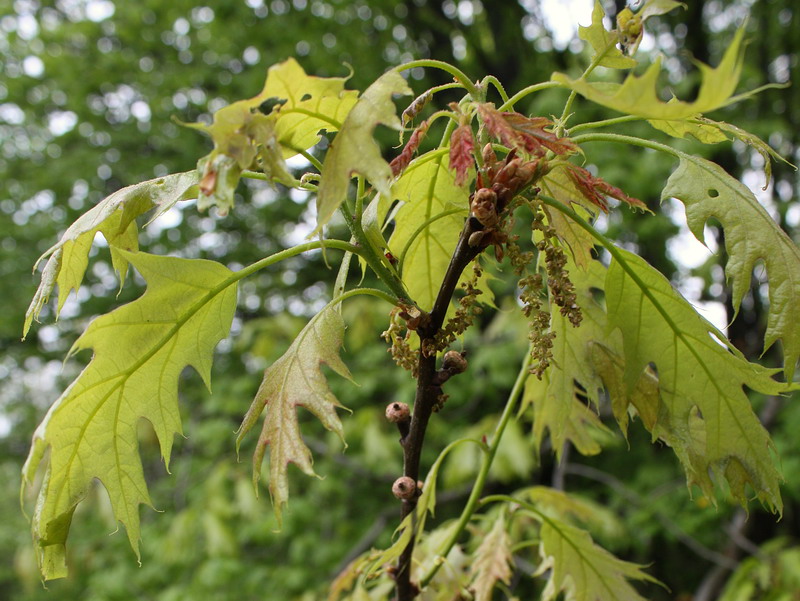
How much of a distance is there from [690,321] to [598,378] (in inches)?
6.2

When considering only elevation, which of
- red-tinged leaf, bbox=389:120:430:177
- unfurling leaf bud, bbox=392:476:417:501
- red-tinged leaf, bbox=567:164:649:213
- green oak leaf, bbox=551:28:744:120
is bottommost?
unfurling leaf bud, bbox=392:476:417:501

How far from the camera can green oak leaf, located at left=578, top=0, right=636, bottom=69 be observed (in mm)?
774

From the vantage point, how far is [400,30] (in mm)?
4930

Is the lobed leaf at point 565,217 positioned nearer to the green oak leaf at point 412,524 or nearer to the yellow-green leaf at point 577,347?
the yellow-green leaf at point 577,347

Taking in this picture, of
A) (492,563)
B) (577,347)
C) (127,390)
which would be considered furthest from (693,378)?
(127,390)

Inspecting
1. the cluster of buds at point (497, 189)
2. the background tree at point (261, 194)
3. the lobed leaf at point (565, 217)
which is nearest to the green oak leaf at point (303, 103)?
A: the cluster of buds at point (497, 189)

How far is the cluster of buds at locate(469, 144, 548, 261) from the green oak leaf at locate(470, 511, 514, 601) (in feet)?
1.90

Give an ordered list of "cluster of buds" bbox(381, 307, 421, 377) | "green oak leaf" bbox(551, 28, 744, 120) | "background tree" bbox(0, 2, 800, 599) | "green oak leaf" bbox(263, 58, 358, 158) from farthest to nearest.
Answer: "background tree" bbox(0, 2, 800, 599), "cluster of buds" bbox(381, 307, 421, 377), "green oak leaf" bbox(263, 58, 358, 158), "green oak leaf" bbox(551, 28, 744, 120)

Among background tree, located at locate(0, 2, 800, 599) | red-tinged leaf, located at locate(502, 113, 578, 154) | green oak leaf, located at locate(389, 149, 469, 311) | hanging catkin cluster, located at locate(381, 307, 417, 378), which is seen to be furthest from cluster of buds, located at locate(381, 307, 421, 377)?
background tree, located at locate(0, 2, 800, 599)

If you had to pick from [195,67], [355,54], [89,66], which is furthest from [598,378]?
[89,66]

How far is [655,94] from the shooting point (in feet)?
1.85

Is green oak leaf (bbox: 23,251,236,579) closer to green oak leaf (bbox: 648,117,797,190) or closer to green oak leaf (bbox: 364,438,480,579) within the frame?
green oak leaf (bbox: 364,438,480,579)

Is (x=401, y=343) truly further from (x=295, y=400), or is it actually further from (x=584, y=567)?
(x=584, y=567)

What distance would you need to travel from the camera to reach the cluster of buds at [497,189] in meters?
0.67
